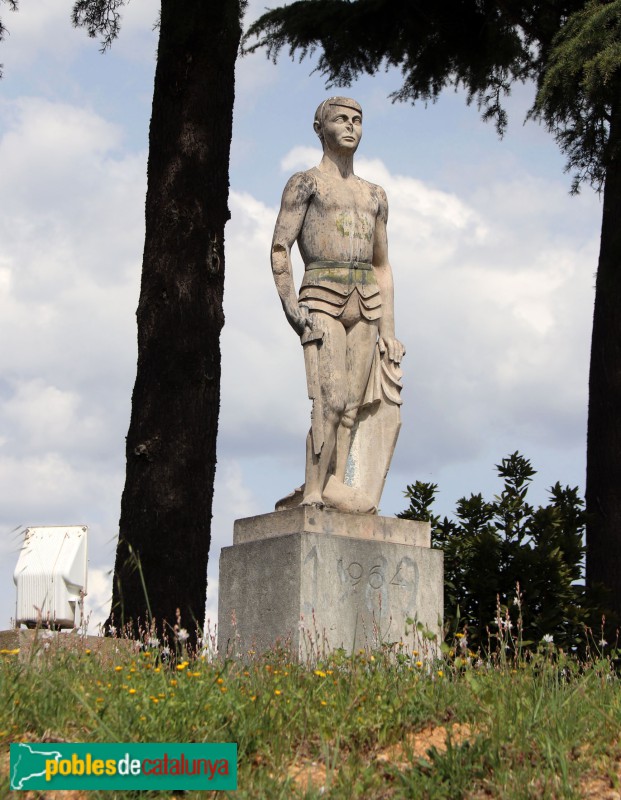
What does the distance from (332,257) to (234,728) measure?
440 cm

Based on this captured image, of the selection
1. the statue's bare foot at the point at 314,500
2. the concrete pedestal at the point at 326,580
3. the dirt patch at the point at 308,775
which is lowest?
the dirt patch at the point at 308,775

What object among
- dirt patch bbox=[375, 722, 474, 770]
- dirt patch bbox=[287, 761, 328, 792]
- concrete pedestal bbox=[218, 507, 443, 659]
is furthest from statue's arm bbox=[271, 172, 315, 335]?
dirt patch bbox=[287, 761, 328, 792]

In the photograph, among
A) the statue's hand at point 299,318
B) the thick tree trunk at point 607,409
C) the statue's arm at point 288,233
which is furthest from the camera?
the thick tree trunk at point 607,409

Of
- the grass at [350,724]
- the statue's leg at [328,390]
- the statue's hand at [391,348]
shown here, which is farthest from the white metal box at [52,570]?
the grass at [350,724]

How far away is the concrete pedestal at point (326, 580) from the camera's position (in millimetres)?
7766

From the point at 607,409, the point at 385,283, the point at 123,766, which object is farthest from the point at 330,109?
the point at 123,766

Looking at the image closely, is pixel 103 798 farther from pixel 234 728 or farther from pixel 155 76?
pixel 155 76

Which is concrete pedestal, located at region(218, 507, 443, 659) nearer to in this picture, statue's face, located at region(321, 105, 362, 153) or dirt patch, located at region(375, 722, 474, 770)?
dirt patch, located at region(375, 722, 474, 770)

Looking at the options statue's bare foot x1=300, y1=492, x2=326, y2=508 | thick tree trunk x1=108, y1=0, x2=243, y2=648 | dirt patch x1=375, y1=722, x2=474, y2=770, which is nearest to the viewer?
dirt patch x1=375, y1=722, x2=474, y2=770

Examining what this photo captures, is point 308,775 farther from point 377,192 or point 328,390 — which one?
point 377,192

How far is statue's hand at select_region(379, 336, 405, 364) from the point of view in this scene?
8.81 meters

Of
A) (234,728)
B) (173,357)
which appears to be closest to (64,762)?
(234,728)

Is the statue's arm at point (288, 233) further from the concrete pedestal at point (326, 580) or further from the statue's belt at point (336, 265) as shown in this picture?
the concrete pedestal at point (326, 580)

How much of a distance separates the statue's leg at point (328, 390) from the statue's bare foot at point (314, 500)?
6 centimetres
